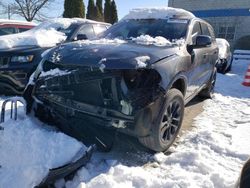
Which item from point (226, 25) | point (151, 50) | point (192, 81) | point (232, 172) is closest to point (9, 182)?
point (151, 50)

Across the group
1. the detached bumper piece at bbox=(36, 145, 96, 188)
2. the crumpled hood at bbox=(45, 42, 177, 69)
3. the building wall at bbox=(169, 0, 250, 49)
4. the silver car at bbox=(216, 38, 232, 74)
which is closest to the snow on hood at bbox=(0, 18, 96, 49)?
the crumpled hood at bbox=(45, 42, 177, 69)

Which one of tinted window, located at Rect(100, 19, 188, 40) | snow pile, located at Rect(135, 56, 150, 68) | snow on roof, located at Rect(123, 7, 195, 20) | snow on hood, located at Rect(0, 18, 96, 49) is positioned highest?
snow on roof, located at Rect(123, 7, 195, 20)

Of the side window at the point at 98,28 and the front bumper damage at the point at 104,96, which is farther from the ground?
the side window at the point at 98,28

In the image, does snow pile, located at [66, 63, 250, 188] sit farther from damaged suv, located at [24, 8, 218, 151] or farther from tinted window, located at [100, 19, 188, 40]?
tinted window, located at [100, 19, 188, 40]

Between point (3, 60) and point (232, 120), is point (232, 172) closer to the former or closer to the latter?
point (232, 120)

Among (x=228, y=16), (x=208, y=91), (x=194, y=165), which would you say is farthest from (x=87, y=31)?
(x=228, y=16)

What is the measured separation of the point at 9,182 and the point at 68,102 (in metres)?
1.05

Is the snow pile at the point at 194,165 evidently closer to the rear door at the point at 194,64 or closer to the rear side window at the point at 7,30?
the rear door at the point at 194,64

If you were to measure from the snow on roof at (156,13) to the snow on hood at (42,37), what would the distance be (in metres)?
1.96

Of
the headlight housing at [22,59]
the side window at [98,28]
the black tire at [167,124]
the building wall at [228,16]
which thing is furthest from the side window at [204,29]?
the building wall at [228,16]

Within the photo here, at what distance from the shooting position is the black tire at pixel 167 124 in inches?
140

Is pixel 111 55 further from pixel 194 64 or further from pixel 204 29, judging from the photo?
pixel 204 29

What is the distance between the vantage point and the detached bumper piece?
2.79m

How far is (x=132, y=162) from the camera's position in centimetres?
368
